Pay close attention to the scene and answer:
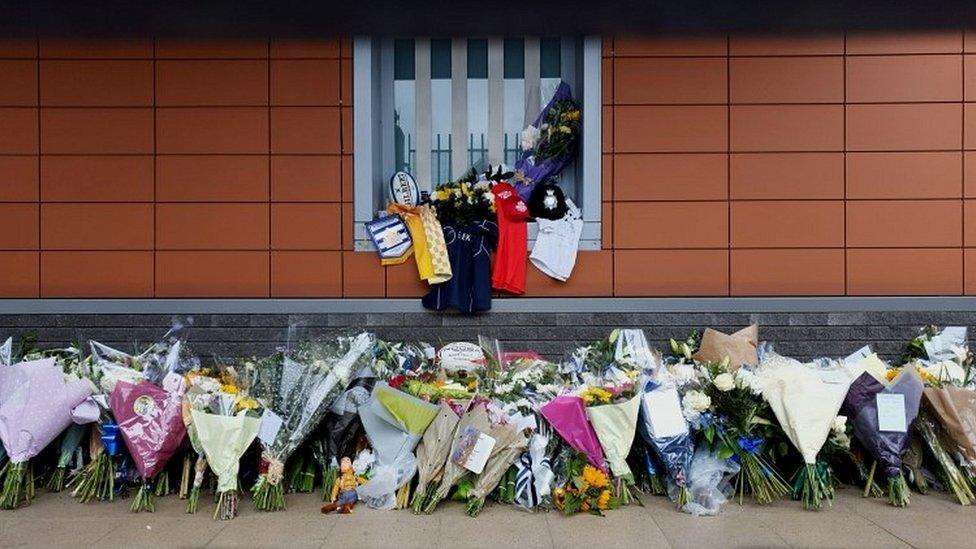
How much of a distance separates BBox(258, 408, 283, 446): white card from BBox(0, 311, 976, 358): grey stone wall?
9.87 feet

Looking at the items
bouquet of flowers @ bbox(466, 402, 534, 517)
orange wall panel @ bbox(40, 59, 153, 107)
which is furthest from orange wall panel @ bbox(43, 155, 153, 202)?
bouquet of flowers @ bbox(466, 402, 534, 517)

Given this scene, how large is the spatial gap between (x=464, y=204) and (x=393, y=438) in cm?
356

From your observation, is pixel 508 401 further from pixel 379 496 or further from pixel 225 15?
pixel 225 15

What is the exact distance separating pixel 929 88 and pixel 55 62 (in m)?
9.20

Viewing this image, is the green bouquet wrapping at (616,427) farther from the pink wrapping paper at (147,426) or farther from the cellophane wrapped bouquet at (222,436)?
the pink wrapping paper at (147,426)

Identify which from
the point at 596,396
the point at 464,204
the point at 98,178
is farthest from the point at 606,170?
the point at 98,178

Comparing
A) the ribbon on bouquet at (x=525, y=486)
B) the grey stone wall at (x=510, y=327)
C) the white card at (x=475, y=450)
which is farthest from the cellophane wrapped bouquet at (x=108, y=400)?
the ribbon on bouquet at (x=525, y=486)

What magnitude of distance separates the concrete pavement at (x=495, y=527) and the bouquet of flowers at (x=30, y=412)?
0.24 metres

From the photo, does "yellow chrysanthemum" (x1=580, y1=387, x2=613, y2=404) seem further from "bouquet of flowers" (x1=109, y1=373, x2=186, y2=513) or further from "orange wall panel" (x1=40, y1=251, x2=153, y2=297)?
"orange wall panel" (x1=40, y1=251, x2=153, y2=297)

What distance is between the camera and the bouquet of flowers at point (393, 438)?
5977 millimetres

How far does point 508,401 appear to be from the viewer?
20.4 feet

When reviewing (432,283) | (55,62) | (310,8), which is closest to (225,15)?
(310,8)

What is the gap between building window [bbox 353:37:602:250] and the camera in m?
9.44

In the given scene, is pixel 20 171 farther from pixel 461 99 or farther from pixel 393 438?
pixel 393 438
